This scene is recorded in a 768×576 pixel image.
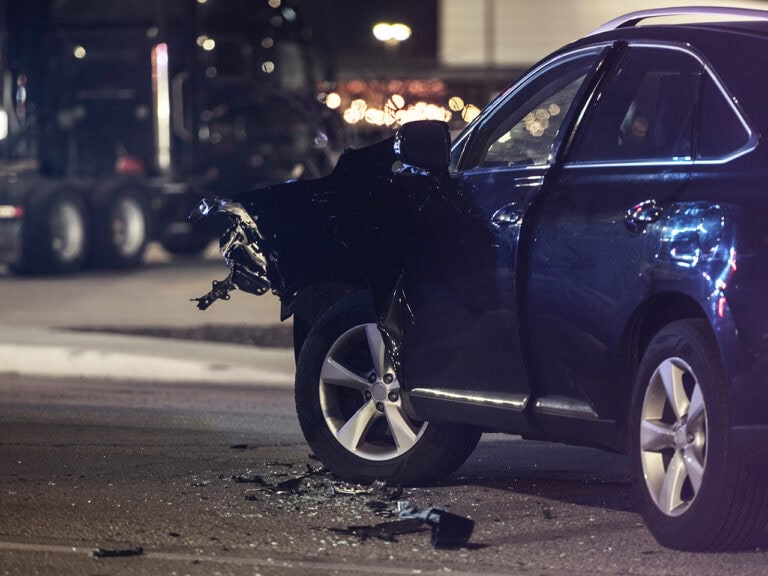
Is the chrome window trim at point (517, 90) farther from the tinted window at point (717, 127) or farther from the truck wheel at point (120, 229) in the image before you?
the truck wheel at point (120, 229)

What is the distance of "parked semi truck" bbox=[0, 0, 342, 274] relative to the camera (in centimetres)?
2053

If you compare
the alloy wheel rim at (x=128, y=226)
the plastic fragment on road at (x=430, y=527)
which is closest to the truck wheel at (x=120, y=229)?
the alloy wheel rim at (x=128, y=226)

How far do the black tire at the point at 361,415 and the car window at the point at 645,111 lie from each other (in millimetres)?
1300

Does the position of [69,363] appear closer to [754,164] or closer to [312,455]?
[312,455]

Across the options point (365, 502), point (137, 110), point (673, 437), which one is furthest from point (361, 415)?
point (137, 110)

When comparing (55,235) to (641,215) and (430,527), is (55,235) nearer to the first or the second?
(430,527)

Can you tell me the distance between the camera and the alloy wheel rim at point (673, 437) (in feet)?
17.3

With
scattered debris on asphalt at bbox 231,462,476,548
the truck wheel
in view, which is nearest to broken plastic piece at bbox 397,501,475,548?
scattered debris on asphalt at bbox 231,462,476,548

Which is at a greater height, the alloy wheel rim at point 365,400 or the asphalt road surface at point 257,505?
the alloy wheel rim at point 365,400

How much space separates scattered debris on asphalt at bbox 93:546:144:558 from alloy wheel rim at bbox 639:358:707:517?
5.61 ft

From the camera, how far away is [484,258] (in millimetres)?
6195

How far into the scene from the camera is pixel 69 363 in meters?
12.0

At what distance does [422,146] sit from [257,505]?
1.52 metres

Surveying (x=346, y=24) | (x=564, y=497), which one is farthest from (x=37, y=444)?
(x=346, y=24)
